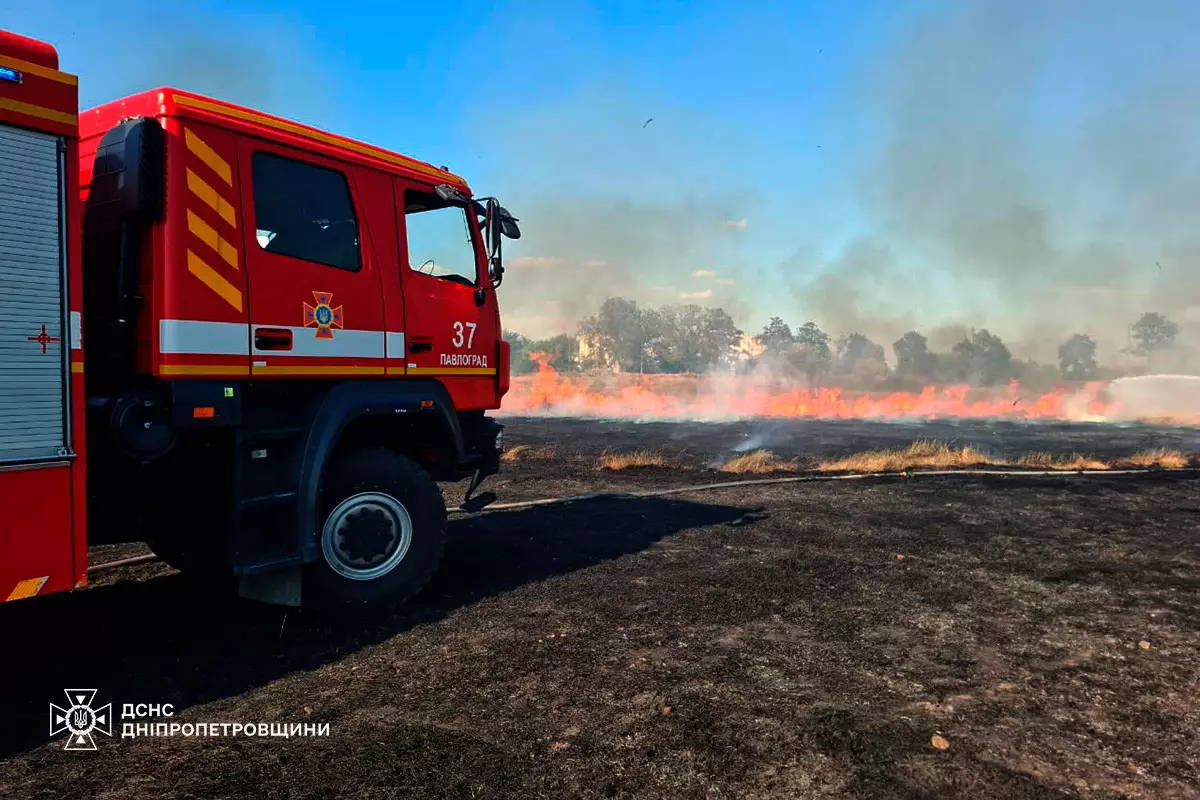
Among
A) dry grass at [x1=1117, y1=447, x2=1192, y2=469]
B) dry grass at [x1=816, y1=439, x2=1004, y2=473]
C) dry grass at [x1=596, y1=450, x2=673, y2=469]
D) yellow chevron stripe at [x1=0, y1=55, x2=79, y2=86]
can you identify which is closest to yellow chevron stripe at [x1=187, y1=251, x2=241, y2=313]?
yellow chevron stripe at [x1=0, y1=55, x2=79, y2=86]

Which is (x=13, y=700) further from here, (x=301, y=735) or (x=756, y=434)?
(x=756, y=434)

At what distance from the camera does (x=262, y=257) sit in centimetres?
477

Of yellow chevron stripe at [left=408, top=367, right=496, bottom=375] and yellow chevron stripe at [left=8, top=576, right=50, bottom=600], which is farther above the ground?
yellow chevron stripe at [left=408, top=367, right=496, bottom=375]

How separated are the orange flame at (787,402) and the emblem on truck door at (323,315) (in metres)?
32.7

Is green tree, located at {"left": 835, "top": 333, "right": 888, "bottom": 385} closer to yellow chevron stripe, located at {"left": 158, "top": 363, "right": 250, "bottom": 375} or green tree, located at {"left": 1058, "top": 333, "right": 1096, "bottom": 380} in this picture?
green tree, located at {"left": 1058, "top": 333, "right": 1096, "bottom": 380}

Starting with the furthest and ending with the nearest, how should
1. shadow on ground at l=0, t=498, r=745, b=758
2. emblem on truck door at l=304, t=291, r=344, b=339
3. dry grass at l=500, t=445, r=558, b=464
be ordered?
dry grass at l=500, t=445, r=558, b=464 → emblem on truck door at l=304, t=291, r=344, b=339 → shadow on ground at l=0, t=498, r=745, b=758

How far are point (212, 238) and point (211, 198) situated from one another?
0.92 ft

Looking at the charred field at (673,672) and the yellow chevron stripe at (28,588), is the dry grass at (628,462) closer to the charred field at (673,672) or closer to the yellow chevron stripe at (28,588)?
the charred field at (673,672)

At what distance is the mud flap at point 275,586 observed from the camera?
5.10 m

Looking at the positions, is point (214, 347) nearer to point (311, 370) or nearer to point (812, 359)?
point (311, 370)

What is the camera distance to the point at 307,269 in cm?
504

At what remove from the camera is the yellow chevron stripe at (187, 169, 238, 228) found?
446 cm

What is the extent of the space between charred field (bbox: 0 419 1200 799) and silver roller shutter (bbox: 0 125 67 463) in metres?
1.57

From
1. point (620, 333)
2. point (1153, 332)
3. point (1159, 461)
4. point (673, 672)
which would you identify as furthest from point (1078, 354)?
point (673, 672)
